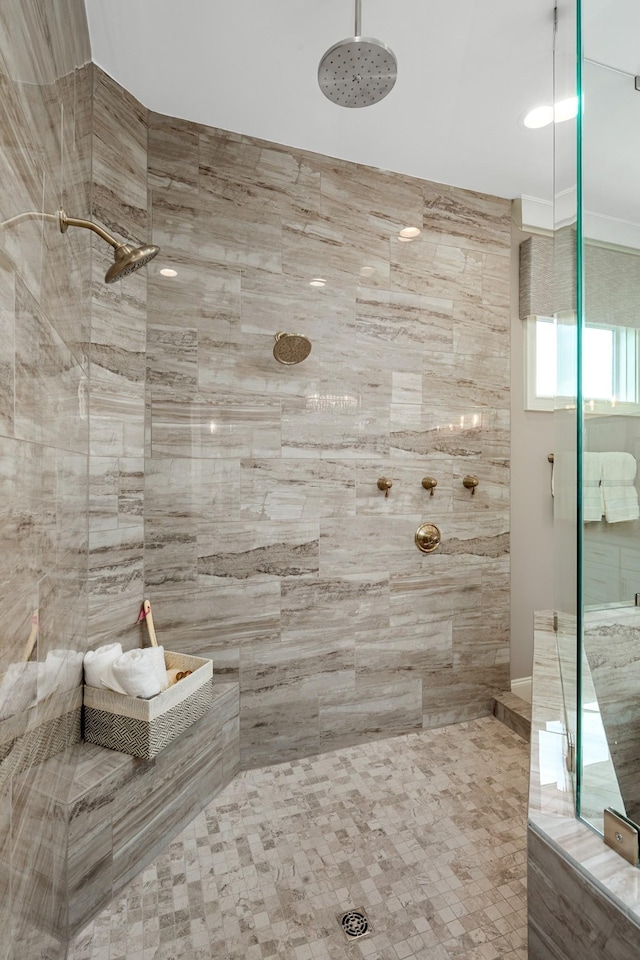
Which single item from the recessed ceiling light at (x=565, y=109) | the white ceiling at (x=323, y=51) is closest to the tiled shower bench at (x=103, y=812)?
the recessed ceiling light at (x=565, y=109)

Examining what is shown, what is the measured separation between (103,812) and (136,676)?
0.35m

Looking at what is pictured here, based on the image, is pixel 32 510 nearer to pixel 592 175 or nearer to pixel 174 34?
pixel 592 175

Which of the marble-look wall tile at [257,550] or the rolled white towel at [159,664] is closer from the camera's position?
the rolled white towel at [159,664]

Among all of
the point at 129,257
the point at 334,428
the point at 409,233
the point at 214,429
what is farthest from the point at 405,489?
the point at 129,257

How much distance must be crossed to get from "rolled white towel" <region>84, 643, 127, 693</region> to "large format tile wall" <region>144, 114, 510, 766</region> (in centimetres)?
37

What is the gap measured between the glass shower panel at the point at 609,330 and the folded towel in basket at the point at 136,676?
1.15m

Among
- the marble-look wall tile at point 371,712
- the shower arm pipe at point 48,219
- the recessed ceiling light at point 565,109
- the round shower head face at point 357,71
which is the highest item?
the round shower head face at point 357,71

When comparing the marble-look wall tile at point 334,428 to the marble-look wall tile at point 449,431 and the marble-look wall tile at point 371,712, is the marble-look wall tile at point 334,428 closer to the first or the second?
the marble-look wall tile at point 449,431

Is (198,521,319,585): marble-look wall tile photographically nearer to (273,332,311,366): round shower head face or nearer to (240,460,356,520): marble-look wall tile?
(240,460,356,520): marble-look wall tile

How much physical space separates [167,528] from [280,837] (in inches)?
43.8

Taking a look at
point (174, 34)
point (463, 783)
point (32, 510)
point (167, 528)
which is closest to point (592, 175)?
point (32, 510)

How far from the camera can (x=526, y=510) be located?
2529 mm

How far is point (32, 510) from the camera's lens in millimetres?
933

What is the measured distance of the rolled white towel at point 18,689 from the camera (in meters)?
0.77
